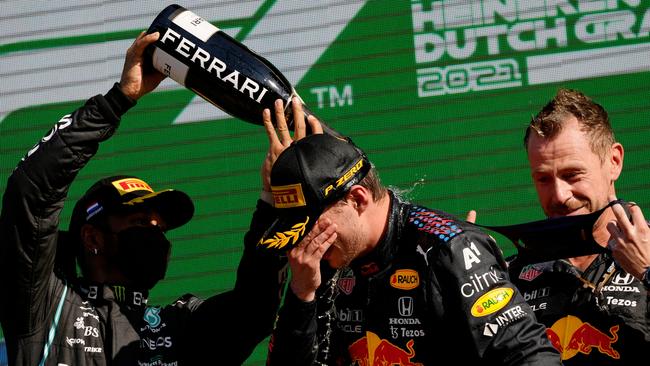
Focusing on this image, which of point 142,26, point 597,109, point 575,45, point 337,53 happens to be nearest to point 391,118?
point 337,53

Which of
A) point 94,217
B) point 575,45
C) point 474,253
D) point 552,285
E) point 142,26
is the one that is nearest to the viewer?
point 474,253

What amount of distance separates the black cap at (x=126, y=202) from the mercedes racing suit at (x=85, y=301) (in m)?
0.26

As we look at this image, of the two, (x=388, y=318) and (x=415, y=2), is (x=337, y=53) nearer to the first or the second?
(x=415, y=2)

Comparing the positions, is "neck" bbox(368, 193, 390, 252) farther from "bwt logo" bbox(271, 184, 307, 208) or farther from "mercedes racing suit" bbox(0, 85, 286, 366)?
"mercedes racing suit" bbox(0, 85, 286, 366)

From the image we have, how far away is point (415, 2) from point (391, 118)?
2.07 feet

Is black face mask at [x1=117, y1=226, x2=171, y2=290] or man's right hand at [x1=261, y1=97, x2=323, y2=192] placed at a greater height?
man's right hand at [x1=261, y1=97, x2=323, y2=192]

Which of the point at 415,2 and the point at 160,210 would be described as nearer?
the point at 160,210

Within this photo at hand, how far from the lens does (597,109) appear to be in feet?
12.4

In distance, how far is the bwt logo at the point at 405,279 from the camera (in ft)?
10.3

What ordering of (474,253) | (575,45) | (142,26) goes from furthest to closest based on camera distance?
(142,26), (575,45), (474,253)

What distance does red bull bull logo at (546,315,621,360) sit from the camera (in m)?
3.37

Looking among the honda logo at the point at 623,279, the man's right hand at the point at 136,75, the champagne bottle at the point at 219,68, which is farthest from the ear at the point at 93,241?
the honda logo at the point at 623,279

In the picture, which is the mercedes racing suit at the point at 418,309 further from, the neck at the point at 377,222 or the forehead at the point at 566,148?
the forehead at the point at 566,148

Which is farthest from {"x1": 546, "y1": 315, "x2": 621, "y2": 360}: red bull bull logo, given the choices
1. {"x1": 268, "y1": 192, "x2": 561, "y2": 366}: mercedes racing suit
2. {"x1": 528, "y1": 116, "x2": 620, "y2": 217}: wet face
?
{"x1": 268, "y1": 192, "x2": 561, "y2": 366}: mercedes racing suit
